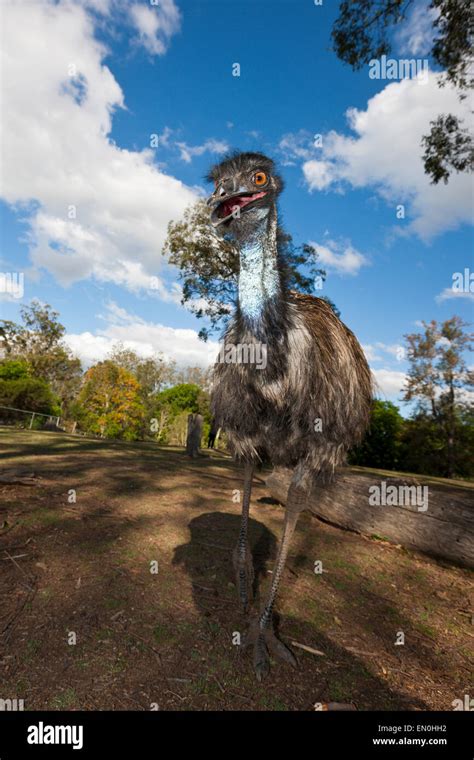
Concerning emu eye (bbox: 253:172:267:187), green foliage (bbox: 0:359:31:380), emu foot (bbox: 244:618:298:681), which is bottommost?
emu foot (bbox: 244:618:298:681)

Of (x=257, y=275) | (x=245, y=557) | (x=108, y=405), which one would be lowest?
(x=245, y=557)

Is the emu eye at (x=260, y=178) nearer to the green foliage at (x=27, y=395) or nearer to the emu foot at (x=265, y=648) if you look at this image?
the emu foot at (x=265, y=648)

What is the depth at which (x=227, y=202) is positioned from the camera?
11.9 ft

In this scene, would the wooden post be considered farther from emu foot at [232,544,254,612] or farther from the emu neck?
the emu neck

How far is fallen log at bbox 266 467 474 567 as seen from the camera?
580 centimetres

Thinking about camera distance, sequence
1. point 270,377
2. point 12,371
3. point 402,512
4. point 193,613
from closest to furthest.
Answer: point 270,377, point 193,613, point 402,512, point 12,371

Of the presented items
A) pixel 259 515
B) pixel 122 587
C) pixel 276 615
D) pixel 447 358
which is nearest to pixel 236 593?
pixel 276 615

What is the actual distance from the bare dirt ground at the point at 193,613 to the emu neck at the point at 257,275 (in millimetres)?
3035

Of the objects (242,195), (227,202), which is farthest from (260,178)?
(227,202)

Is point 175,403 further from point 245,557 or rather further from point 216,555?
point 245,557

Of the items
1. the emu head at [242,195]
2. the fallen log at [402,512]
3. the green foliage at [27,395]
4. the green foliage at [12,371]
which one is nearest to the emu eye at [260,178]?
the emu head at [242,195]

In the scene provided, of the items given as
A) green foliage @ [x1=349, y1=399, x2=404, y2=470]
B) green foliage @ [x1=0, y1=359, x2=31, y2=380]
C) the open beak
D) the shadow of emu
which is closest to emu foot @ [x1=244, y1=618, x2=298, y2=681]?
the shadow of emu

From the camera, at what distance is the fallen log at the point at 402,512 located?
5.80m

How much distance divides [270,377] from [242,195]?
1658mm
